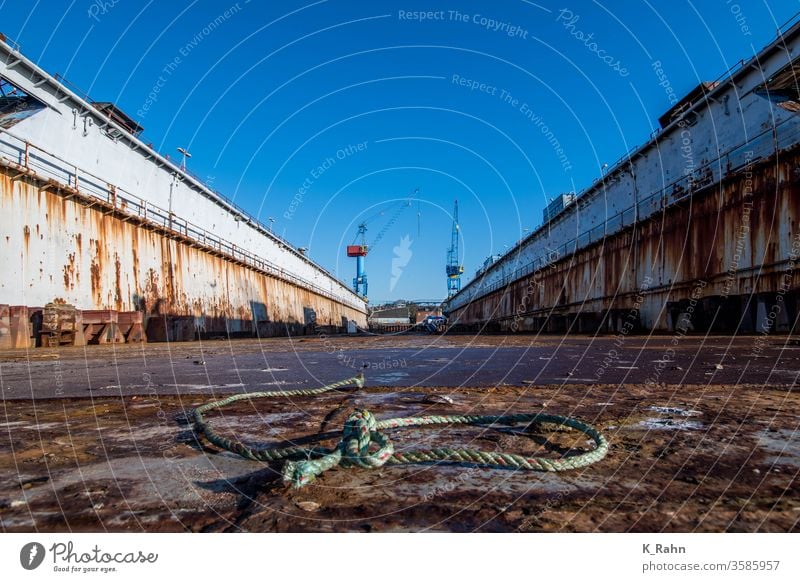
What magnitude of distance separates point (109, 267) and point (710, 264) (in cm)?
2184

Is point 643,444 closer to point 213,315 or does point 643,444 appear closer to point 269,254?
point 213,315

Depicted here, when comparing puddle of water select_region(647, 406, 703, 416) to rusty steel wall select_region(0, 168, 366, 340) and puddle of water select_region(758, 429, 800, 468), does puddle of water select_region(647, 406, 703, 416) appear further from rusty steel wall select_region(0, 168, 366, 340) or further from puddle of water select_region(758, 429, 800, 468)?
rusty steel wall select_region(0, 168, 366, 340)

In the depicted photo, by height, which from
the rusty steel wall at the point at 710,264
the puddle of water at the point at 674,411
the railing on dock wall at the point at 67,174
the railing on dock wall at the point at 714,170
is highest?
the railing on dock wall at the point at 67,174

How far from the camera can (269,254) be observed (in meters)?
42.4

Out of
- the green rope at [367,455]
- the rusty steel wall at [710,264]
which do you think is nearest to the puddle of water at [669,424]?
the green rope at [367,455]

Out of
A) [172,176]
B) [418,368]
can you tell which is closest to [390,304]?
[172,176]

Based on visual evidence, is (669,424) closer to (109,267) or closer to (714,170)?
(109,267)

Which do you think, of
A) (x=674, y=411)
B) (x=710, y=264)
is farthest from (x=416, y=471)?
(x=710, y=264)

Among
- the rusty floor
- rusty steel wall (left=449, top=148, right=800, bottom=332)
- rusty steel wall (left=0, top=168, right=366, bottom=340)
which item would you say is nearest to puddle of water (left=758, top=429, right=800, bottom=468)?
the rusty floor

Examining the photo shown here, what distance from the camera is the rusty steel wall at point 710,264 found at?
39.2 feet

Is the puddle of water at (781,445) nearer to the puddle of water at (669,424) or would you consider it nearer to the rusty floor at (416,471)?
the rusty floor at (416,471)

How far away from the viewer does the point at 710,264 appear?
1433cm

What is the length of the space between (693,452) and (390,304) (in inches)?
4121

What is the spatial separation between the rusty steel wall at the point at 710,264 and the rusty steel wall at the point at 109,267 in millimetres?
20071
